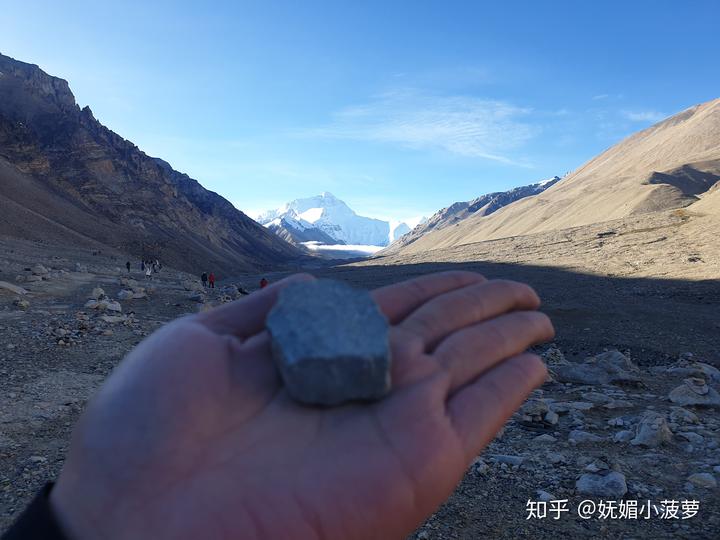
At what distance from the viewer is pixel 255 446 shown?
2455mm

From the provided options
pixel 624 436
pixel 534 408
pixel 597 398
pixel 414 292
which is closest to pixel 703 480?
pixel 624 436

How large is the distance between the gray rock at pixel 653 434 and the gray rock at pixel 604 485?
3.85ft

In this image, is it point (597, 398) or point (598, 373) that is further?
point (598, 373)

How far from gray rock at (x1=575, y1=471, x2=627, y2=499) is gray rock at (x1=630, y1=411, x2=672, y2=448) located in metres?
1.17

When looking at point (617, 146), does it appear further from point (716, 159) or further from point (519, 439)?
point (519, 439)

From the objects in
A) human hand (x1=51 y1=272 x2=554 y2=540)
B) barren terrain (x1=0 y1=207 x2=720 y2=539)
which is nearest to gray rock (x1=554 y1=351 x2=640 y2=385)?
barren terrain (x1=0 y1=207 x2=720 y2=539)

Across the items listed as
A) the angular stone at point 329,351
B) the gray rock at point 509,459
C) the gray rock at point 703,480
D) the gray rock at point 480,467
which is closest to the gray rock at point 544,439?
the gray rock at point 509,459

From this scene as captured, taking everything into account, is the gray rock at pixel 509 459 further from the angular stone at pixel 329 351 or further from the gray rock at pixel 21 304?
the gray rock at pixel 21 304

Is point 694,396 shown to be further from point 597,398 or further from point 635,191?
point 635,191

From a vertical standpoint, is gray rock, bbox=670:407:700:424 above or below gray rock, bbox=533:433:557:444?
above

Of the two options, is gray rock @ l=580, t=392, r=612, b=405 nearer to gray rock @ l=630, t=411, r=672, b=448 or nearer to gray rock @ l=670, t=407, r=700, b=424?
gray rock @ l=670, t=407, r=700, b=424

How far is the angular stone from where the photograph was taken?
8.75ft

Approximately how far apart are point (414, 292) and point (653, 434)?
4.57m

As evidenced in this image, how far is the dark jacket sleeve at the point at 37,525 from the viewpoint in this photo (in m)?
2.26
